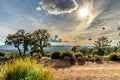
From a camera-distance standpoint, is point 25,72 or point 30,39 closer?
point 25,72

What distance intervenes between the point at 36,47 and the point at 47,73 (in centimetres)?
3591

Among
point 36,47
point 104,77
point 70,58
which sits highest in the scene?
point 36,47

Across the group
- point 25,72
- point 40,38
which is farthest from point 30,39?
point 25,72

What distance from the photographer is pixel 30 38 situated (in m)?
45.4

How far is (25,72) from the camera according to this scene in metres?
8.16

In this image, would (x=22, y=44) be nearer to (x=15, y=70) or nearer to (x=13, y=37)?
(x=13, y=37)

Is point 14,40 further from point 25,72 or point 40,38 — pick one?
point 25,72

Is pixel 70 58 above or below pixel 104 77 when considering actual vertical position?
above

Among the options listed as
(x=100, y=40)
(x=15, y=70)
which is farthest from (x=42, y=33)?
(x=15, y=70)

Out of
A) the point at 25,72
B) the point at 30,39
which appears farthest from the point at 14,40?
the point at 25,72

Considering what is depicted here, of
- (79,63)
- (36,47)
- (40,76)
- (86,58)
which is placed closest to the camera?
(40,76)

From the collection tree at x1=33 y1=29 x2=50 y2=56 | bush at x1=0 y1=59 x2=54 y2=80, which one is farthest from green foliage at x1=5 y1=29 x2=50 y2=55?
bush at x1=0 y1=59 x2=54 y2=80

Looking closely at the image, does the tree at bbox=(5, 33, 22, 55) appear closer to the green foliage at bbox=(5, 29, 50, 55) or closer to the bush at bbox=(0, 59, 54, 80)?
the green foliage at bbox=(5, 29, 50, 55)

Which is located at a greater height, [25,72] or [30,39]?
[30,39]
